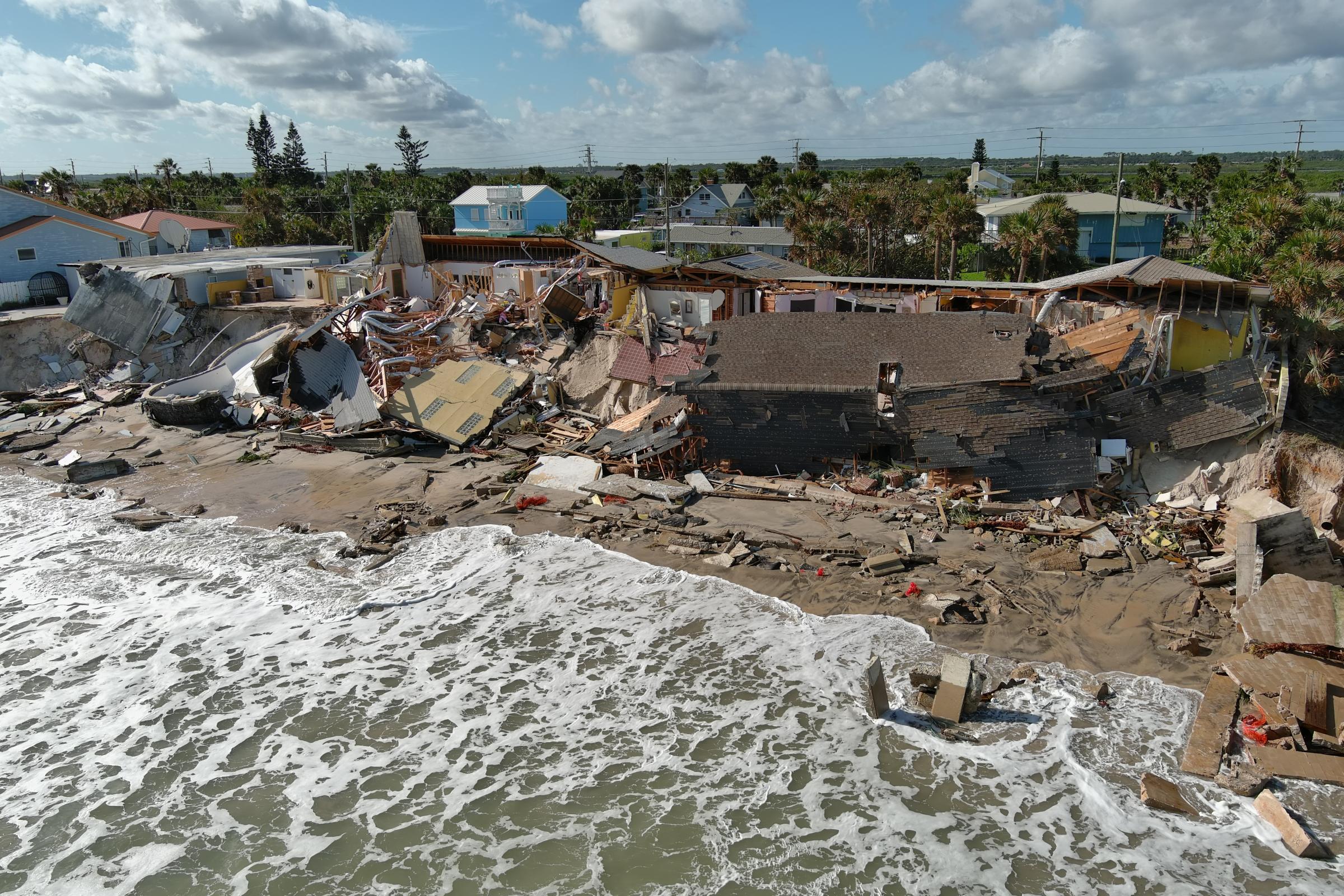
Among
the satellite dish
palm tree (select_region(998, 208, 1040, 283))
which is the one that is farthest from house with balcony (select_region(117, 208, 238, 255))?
palm tree (select_region(998, 208, 1040, 283))

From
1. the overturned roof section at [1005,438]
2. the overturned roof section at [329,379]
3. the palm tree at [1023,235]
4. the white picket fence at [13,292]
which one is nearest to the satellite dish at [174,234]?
the white picket fence at [13,292]

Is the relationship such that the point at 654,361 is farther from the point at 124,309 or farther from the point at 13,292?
the point at 13,292

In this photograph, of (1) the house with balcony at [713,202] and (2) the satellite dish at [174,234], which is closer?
(2) the satellite dish at [174,234]

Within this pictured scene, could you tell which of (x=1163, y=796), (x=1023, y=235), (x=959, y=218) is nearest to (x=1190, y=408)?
(x=1163, y=796)

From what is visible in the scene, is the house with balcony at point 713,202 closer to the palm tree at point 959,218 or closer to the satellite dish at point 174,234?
the satellite dish at point 174,234

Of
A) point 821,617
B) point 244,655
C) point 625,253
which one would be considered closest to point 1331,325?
point 821,617

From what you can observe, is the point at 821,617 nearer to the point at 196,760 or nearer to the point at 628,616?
the point at 628,616

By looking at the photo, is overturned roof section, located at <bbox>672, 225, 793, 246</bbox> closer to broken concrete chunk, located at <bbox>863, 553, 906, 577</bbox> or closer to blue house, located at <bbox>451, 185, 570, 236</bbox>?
blue house, located at <bbox>451, 185, 570, 236</bbox>
